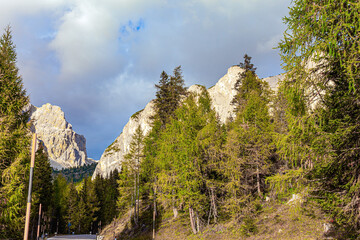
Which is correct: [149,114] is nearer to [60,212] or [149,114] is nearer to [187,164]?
[60,212]

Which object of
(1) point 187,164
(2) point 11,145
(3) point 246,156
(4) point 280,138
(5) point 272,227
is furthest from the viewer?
(3) point 246,156

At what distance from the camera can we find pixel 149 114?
382ft

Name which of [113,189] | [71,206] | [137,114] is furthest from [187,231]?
[137,114]

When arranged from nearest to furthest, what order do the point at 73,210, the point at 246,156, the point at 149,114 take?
the point at 246,156 < the point at 73,210 < the point at 149,114

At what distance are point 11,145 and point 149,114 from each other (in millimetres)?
103014

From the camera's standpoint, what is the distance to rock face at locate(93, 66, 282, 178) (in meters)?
107

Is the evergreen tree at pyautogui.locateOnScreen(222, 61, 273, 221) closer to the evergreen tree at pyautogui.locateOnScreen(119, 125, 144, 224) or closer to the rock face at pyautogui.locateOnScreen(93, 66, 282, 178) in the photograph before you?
the evergreen tree at pyautogui.locateOnScreen(119, 125, 144, 224)

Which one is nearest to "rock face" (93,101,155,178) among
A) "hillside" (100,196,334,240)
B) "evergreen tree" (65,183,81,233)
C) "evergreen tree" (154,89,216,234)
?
"evergreen tree" (65,183,81,233)

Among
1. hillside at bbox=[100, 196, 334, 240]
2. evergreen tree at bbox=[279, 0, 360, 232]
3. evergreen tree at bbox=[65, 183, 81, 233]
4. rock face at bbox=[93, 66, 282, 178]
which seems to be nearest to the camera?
evergreen tree at bbox=[279, 0, 360, 232]

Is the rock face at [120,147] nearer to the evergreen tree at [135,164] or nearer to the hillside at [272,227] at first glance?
the evergreen tree at [135,164]

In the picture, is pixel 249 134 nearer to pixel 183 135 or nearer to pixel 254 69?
pixel 183 135

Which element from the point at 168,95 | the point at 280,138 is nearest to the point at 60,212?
the point at 168,95

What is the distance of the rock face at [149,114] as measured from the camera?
107 m

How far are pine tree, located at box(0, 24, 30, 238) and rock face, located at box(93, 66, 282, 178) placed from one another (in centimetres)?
6480
